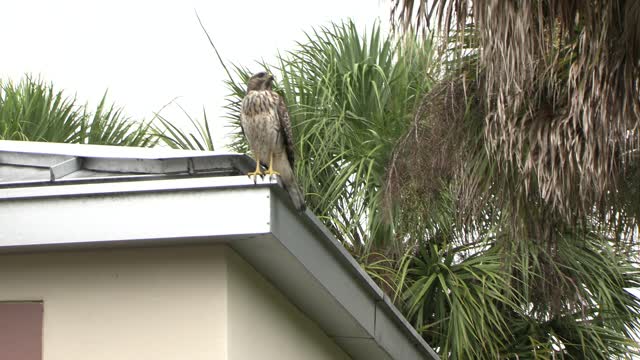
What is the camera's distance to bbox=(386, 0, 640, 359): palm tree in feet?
17.7

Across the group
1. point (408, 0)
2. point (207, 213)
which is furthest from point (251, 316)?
point (408, 0)

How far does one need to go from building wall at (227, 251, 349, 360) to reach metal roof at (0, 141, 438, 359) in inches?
3.3

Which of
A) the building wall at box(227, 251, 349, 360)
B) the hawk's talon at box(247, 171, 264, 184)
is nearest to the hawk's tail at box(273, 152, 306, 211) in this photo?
the hawk's talon at box(247, 171, 264, 184)

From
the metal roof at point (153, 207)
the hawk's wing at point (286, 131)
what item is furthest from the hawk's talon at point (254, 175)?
the hawk's wing at point (286, 131)

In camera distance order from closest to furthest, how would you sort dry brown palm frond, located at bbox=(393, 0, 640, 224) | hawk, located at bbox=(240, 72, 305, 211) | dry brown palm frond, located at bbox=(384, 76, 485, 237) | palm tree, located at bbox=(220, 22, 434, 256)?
dry brown palm frond, located at bbox=(393, 0, 640, 224) < hawk, located at bbox=(240, 72, 305, 211) < dry brown palm frond, located at bbox=(384, 76, 485, 237) < palm tree, located at bbox=(220, 22, 434, 256)

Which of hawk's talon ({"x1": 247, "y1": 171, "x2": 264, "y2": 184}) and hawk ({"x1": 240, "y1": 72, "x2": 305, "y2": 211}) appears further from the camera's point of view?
hawk ({"x1": 240, "y1": 72, "x2": 305, "y2": 211})

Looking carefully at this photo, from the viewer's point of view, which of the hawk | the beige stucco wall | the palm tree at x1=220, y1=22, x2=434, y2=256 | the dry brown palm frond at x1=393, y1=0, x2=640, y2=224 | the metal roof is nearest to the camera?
the metal roof

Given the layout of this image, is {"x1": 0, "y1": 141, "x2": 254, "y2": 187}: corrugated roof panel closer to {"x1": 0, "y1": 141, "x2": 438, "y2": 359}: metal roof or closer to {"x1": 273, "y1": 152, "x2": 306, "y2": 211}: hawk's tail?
{"x1": 0, "y1": 141, "x2": 438, "y2": 359}: metal roof

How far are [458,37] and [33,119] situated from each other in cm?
577

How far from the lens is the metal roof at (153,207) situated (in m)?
4.35

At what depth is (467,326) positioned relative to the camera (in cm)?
933

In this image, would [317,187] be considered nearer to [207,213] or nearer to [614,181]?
[614,181]

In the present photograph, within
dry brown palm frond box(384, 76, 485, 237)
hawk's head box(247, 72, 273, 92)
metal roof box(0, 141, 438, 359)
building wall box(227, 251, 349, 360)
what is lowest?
building wall box(227, 251, 349, 360)

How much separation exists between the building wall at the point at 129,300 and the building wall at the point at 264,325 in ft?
0.30
